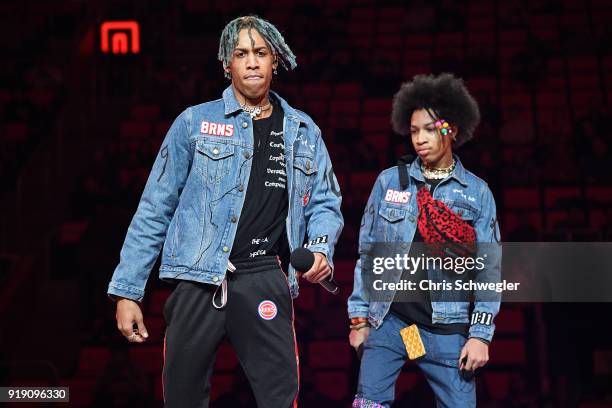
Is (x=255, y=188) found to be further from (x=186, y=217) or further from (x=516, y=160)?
(x=516, y=160)

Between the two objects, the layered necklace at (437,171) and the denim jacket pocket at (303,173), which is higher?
the layered necklace at (437,171)

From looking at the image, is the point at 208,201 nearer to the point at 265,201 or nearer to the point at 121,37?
the point at 265,201

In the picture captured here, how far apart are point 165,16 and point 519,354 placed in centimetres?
719

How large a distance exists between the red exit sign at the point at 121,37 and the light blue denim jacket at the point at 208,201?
25.3 feet

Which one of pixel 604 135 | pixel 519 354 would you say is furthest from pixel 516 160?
pixel 519 354

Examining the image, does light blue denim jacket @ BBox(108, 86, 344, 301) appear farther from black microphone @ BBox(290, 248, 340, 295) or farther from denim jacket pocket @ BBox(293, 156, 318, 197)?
black microphone @ BBox(290, 248, 340, 295)

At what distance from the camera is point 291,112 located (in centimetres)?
349

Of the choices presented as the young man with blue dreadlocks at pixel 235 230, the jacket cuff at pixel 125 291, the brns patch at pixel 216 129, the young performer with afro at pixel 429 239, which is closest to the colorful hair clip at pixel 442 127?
the young performer with afro at pixel 429 239

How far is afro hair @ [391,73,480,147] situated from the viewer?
4371 millimetres

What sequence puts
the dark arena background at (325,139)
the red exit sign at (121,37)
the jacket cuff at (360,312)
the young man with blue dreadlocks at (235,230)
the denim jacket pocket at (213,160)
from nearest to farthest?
1. the young man with blue dreadlocks at (235,230)
2. the denim jacket pocket at (213,160)
3. the jacket cuff at (360,312)
4. the dark arena background at (325,139)
5. the red exit sign at (121,37)

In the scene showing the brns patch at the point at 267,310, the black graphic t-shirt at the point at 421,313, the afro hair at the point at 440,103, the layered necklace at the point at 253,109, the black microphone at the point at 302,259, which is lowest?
the black graphic t-shirt at the point at 421,313

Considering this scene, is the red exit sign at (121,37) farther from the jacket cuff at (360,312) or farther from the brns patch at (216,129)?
the brns patch at (216,129)

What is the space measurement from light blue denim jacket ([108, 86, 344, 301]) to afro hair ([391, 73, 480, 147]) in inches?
42.3

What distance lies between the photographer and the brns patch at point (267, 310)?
3.22 m
